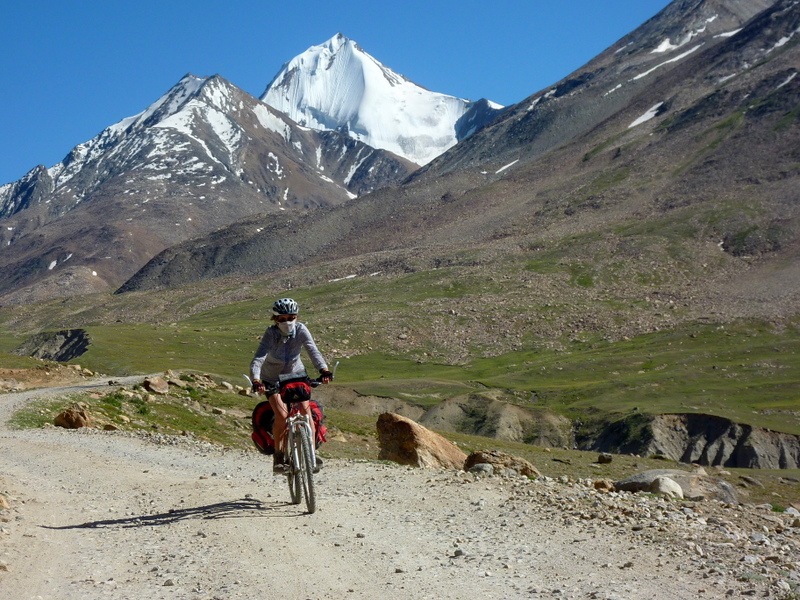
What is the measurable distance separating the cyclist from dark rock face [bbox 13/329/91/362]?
301 ft

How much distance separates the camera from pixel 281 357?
14914 mm

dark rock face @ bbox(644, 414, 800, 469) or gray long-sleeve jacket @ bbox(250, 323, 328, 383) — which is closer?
gray long-sleeve jacket @ bbox(250, 323, 328, 383)

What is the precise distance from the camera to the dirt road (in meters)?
10.1

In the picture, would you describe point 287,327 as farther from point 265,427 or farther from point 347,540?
Answer: point 347,540

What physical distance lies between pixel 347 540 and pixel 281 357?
12.4 feet

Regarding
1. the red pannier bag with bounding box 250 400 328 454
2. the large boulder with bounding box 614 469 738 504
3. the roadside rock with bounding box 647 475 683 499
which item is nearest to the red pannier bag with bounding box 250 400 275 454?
the red pannier bag with bounding box 250 400 328 454

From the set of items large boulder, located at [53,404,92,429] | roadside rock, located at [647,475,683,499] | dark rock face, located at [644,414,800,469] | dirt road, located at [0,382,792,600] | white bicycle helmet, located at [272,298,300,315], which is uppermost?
white bicycle helmet, located at [272,298,300,315]

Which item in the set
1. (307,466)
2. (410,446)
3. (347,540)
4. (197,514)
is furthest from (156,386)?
(347,540)

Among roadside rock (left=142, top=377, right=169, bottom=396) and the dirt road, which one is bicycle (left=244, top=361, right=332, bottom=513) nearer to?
the dirt road

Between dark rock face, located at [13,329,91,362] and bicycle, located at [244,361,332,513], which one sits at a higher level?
dark rock face, located at [13,329,91,362]

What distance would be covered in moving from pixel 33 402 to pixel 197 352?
7834 centimetres

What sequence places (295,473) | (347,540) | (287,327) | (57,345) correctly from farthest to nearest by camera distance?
(57,345), (287,327), (295,473), (347,540)

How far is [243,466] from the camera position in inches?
808

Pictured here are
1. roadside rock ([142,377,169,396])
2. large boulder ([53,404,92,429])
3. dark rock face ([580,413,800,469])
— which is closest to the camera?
large boulder ([53,404,92,429])
